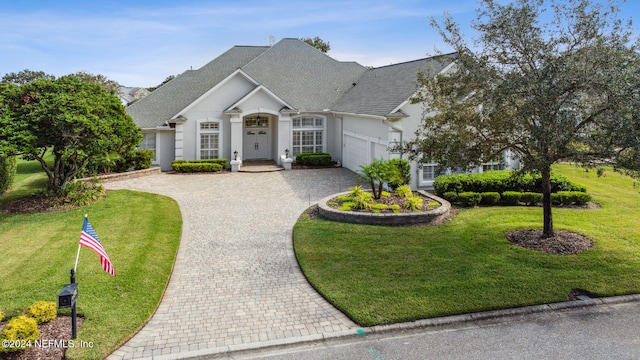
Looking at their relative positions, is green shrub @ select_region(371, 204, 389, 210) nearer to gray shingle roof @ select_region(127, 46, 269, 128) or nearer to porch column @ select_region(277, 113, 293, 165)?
porch column @ select_region(277, 113, 293, 165)

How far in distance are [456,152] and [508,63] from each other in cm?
247

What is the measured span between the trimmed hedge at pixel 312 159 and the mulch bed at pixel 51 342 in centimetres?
1877

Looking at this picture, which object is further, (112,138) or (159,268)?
(112,138)

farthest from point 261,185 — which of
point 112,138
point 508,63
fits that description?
point 508,63

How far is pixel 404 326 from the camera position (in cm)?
768

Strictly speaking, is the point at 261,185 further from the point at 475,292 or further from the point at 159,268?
the point at 475,292

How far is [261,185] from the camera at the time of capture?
20.9 m

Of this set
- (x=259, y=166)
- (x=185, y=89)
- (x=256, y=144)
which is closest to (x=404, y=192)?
(x=259, y=166)

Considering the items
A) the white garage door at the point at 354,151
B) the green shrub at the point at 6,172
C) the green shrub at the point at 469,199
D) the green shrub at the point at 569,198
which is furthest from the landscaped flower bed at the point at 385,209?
the green shrub at the point at 6,172

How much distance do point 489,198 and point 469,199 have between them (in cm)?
91

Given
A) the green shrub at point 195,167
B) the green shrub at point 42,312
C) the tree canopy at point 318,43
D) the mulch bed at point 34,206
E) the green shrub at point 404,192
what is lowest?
the green shrub at point 42,312

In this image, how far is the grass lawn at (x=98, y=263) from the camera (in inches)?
304

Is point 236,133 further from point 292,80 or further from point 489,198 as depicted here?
point 489,198

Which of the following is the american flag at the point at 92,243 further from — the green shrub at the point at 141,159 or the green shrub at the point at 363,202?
the green shrub at the point at 141,159
